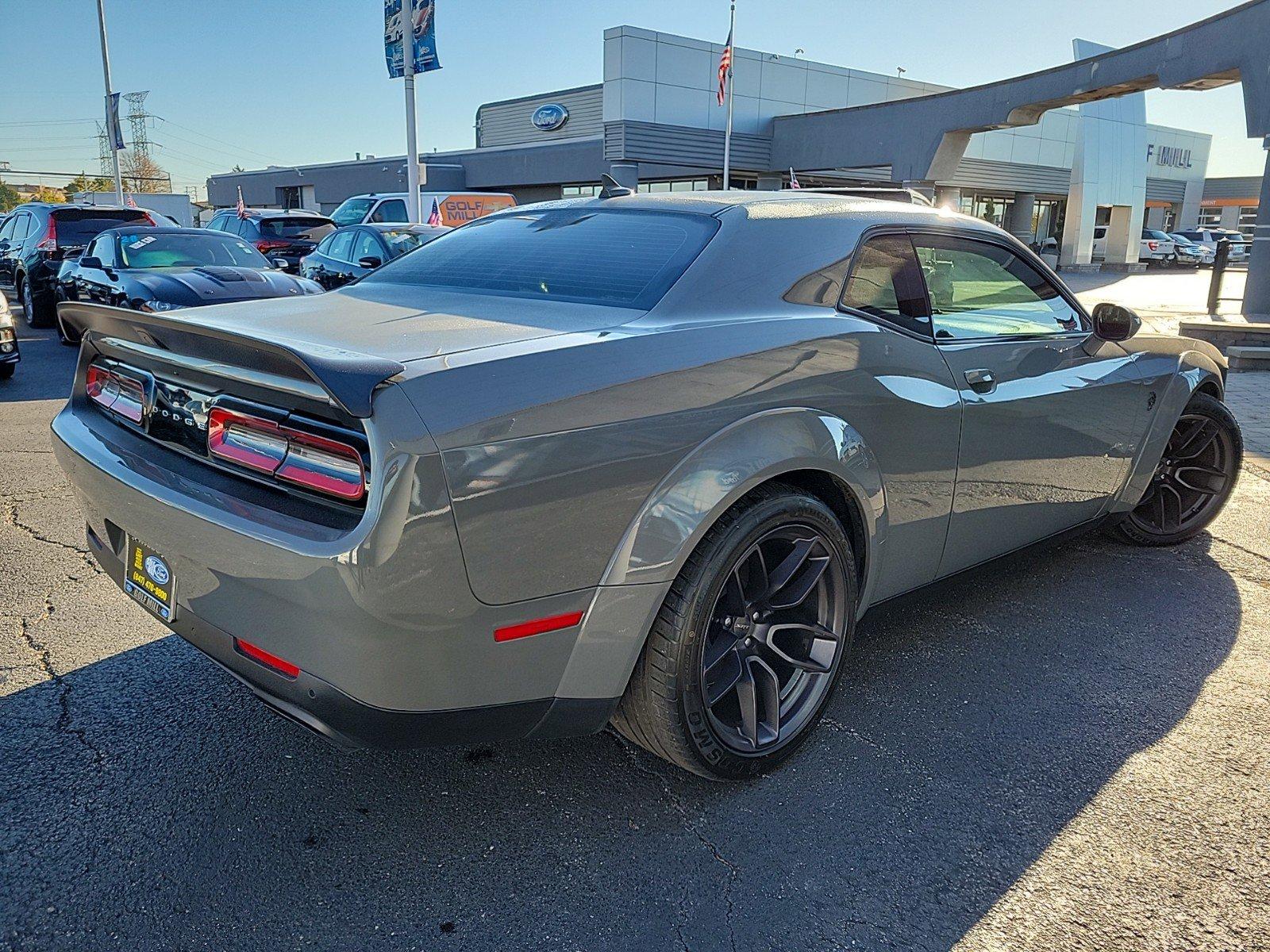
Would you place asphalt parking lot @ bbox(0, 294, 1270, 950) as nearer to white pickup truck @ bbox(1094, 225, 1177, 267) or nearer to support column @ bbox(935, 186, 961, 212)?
support column @ bbox(935, 186, 961, 212)

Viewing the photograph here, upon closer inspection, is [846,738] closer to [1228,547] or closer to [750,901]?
[750,901]

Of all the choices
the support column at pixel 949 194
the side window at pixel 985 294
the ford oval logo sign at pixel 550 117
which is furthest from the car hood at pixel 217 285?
the ford oval logo sign at pixel 550 117

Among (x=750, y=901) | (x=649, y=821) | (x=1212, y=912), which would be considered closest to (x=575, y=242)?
(x=649, y=821)

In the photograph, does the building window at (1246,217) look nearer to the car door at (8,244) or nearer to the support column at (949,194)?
the support column at (949,194)

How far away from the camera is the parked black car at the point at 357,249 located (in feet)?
40.4

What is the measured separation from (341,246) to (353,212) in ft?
23.1

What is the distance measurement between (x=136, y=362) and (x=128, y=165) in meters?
126

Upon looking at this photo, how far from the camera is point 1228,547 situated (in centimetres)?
463

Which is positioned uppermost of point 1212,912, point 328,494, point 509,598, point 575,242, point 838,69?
point 838,69

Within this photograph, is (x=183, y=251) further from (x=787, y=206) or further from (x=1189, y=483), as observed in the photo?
(x=1189, y=483)

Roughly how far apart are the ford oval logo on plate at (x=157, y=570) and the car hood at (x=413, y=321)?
60 cm

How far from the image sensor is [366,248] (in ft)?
41.2

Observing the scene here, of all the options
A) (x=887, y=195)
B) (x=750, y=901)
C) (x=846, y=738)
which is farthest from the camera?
(x=887, y=195)

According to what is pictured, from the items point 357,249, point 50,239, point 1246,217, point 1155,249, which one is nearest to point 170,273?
point 357,249
